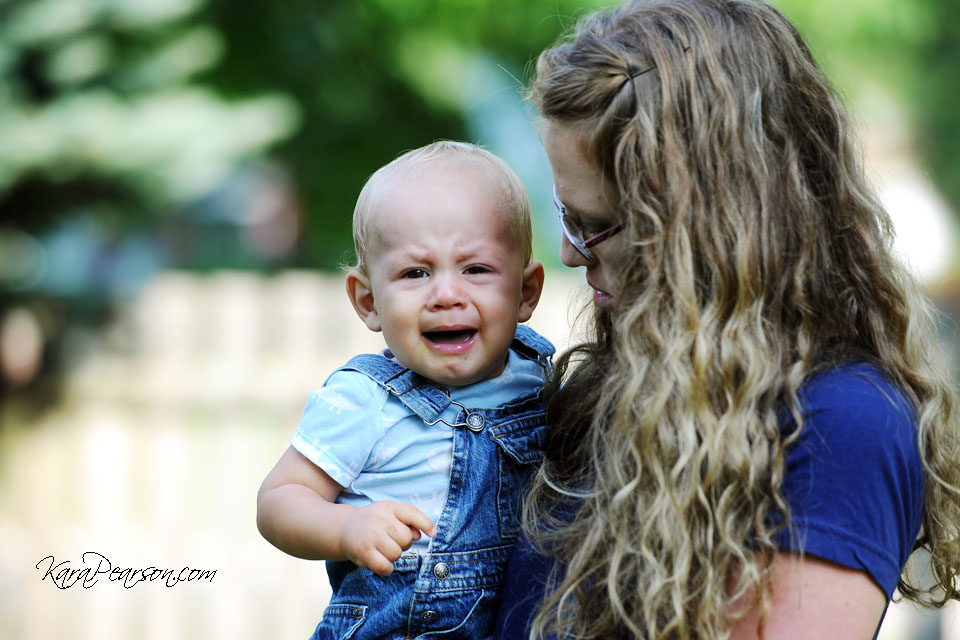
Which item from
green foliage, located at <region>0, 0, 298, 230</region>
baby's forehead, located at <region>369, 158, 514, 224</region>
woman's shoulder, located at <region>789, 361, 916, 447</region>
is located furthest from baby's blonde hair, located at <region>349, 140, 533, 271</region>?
green foliage, located at <region>0, 0, 298, 230</region>

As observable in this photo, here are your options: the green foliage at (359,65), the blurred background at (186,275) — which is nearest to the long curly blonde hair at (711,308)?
the blurred background at (186,275)

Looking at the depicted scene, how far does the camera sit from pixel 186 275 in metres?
6.88

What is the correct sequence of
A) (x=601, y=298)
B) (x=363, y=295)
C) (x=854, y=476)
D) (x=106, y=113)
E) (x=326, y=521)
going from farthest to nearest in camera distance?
(x=106, y=113) < (x=363, y=295) < (x=601, y=298) < (x=326, y=521) < (x=854, y=476)

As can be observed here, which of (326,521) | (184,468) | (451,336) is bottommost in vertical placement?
(184,468)

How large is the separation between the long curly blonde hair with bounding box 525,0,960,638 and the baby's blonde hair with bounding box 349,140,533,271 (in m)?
→ 0.25

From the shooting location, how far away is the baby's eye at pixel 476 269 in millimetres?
1965

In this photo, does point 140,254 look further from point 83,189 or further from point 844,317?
point 844,317

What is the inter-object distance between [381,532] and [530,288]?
621 mm

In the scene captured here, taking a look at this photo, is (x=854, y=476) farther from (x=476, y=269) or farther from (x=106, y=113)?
(x=106, y=113)

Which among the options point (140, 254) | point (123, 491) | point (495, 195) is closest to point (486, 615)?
point (495, 195)

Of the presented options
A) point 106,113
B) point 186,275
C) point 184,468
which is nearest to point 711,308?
point 184,468

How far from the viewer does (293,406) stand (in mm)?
5734

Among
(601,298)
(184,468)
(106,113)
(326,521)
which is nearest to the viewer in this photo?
(326,521)

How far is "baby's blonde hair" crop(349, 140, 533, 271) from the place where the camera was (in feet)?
6.60
